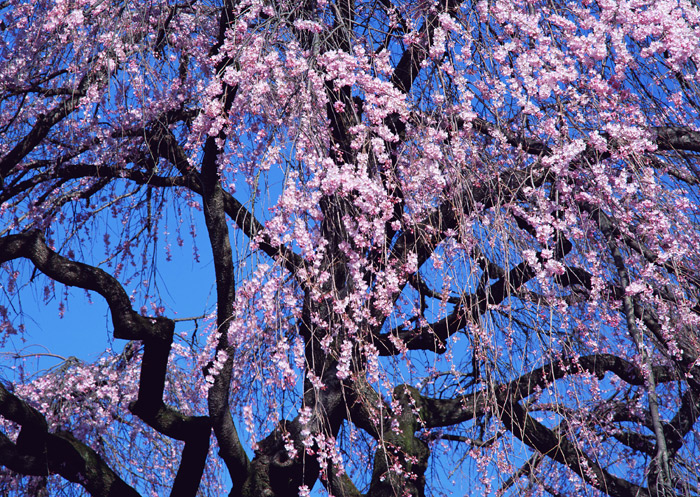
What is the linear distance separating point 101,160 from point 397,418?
251cm

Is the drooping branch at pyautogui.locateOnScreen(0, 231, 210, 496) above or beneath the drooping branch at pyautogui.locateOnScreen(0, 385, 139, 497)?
above

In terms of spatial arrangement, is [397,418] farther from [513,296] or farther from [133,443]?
[133,443]

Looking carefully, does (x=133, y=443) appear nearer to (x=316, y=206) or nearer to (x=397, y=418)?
(x=397, y=418)

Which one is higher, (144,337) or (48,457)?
(144,337)

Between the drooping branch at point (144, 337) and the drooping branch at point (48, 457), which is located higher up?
the drooping branch at point (144, 337)

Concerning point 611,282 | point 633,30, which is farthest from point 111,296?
point 633,30

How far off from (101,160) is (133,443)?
2.10 m

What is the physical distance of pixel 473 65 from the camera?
157 inches

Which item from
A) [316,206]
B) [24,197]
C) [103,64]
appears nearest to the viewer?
[316,206]

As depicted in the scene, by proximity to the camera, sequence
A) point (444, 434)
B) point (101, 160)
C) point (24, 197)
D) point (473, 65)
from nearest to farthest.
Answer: point (473, 65), point (101, 160), point (24, 197), point (444, 434)

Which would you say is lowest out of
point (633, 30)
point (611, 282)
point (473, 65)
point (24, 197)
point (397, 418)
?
point (397, 418)

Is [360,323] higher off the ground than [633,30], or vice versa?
[633,30]

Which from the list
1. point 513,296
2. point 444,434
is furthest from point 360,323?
point 444,434

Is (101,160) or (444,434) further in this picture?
(444,434)
